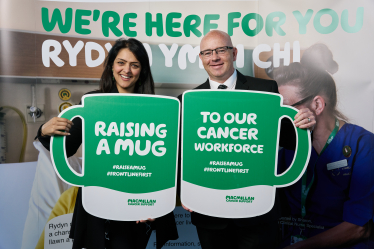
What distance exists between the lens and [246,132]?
1.19m

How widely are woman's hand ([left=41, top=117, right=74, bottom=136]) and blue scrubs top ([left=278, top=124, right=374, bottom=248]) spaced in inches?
57.9

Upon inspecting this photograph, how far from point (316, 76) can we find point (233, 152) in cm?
84

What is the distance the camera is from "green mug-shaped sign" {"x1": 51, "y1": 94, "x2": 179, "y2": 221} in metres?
1.19

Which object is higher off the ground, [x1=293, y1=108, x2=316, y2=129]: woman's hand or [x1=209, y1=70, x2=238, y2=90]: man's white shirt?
[x1=209, y1=70, x2=238, y2=90]: man's white shirt

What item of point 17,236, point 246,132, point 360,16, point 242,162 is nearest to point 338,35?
point 360,16

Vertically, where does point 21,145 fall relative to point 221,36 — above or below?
below

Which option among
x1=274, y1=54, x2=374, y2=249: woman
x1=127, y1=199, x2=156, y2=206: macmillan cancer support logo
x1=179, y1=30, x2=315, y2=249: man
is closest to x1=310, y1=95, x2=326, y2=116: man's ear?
x1=274, y1=54, x2=374, y2=249: woman

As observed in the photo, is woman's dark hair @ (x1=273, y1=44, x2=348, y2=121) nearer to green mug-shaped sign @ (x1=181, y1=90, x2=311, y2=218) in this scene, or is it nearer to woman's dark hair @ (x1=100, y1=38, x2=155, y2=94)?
green mug-shaped sign @ (x1=181, y1=90, x2=311, y2=218)

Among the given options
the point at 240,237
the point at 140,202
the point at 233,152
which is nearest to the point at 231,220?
the point at 240,237

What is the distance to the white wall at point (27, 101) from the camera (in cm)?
158

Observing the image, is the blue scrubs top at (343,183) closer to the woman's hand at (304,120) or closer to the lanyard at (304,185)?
the lanyard at (304,185)

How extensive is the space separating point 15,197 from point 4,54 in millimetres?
939

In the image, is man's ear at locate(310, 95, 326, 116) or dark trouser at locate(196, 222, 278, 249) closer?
dark trouser at locate(196, 222, 278, 249)

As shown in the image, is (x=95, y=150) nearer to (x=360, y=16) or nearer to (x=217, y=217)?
(x=217, y=217)
